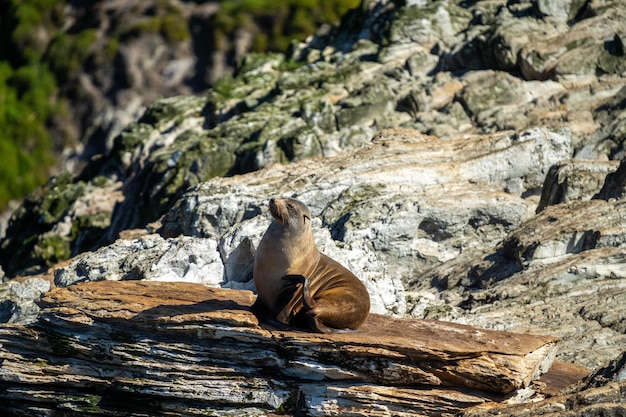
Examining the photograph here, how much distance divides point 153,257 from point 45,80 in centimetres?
3660

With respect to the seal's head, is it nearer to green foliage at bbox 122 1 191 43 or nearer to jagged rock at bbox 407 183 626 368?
jagged rock at bbox 407 183 626 368

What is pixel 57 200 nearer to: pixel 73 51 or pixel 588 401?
pixel 588 401

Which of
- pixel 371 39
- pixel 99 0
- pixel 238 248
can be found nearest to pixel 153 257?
pixel 238 248

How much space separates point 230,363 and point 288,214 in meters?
1.79

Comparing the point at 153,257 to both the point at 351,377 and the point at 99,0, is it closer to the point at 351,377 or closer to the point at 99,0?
the point at 351,377

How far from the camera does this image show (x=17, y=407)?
11266 mm

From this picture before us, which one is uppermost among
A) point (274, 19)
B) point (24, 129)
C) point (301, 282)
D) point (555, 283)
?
point (274, 19)

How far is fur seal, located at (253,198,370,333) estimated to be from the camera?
10.7 metres

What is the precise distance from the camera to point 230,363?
1062 centimetres

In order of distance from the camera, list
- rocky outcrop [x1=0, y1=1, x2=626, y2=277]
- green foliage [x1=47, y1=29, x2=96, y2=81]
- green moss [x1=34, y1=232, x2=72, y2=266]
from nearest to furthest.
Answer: rocky outcrop [x1=0, y1=1, x2=626, y2=277] → green moss [x1=34, y1=232, x2=72, y2=266] → green foliage [x1=47, y1=29, x2=96, y2=81]

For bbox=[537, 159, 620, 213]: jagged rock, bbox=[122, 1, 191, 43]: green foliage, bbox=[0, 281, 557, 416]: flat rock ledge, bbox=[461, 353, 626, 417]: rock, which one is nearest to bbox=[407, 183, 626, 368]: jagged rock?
bbox=[537, 159, 620, 213]: jagged rock

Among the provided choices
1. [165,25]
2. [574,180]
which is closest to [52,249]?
[574,180]

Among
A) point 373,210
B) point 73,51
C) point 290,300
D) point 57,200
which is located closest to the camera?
point 290,300

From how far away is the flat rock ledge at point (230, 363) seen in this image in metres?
10.1
